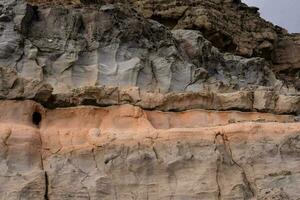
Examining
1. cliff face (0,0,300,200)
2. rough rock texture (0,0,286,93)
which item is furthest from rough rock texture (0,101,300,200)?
rough rock texture (0,0,286,93)

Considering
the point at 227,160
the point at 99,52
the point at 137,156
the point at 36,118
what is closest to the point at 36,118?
the point at 36,118

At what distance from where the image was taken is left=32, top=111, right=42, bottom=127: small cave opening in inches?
602

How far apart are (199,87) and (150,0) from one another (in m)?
10.5

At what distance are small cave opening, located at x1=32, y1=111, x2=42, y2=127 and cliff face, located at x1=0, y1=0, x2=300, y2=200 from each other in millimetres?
34

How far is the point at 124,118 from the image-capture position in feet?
52.2

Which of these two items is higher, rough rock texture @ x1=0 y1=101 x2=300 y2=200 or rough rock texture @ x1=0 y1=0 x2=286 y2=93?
rough rock texture @ x1=0 y1=0 x2=286 y2=93

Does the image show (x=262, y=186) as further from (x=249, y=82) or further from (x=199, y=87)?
(x=249, y=82)

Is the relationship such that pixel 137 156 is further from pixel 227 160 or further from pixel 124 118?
pixel 227 160

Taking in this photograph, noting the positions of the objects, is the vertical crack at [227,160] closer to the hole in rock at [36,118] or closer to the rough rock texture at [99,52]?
the rough rock texture at [99,52]

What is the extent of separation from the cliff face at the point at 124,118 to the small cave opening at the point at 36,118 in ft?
0.11

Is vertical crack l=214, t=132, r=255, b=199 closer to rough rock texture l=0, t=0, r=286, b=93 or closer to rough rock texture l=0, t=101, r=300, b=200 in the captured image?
rough rock texture l=0, t=101, r=300, b=200

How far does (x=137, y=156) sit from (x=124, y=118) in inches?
56.4

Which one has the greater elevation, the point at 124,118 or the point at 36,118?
the point at 124,118

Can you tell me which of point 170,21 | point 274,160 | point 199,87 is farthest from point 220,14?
point 274,160
